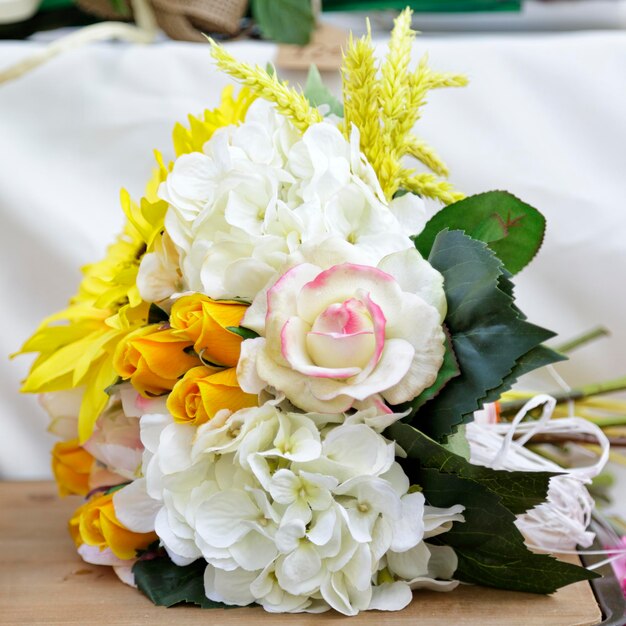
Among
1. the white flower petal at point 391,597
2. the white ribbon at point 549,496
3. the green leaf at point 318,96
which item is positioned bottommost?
the white ribbon at point 549,496

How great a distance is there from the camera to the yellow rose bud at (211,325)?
43 centimetres

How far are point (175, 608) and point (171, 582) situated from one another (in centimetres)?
2

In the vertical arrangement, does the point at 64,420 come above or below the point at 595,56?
below

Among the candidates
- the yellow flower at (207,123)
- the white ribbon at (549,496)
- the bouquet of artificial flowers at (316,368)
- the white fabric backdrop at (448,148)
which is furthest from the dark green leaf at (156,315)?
the white fabric backdrop at (448,148)

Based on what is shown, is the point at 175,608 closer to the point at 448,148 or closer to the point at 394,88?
the point at 394,88

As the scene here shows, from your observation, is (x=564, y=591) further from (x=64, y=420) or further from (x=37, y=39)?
(x=37, y=39)

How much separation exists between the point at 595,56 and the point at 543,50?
5cm

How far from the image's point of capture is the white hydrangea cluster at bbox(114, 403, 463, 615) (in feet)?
1.36

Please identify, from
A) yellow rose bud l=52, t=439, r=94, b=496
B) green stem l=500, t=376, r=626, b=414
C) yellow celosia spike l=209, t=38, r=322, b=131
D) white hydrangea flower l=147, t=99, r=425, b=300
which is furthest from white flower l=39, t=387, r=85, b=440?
green stem l=500, t=376, r=626, b=414

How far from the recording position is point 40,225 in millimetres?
811

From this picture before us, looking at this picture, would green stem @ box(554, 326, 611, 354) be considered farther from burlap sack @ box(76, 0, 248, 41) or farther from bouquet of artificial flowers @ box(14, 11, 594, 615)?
burlap sack @ box(76, 0, 248, 41)

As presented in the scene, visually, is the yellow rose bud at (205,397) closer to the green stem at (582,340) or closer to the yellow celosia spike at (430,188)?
the yellow celosia spike at (430,188)

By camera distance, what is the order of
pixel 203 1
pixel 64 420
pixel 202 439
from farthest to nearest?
pixel 203 1 < pixel 64 420 < pixel 202 439

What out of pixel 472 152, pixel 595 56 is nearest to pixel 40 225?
pixel 472 152
